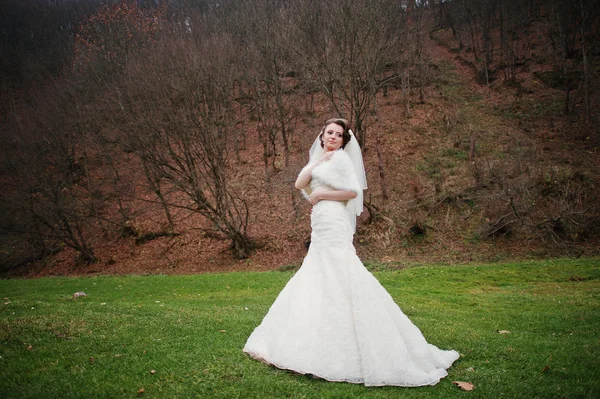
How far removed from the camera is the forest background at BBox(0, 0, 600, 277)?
19.5m

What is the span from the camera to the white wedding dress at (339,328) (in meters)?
4.30

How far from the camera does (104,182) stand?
98.4ft

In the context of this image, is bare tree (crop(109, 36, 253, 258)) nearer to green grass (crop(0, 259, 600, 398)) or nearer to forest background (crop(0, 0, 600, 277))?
forest background (crop(0, 0, 600, 277))

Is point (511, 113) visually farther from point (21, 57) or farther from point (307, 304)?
point (21, 57)

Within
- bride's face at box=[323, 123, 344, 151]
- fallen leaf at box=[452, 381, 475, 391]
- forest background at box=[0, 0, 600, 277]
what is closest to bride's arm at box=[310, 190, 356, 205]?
bride's face at box=[323, 123, 344, 151]

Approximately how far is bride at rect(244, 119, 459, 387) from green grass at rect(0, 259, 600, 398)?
0.18 m

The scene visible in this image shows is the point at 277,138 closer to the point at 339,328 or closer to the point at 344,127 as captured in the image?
the point at 344,127

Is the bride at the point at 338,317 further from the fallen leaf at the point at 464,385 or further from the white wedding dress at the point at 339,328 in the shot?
the fallen leaf at the point at 464,385

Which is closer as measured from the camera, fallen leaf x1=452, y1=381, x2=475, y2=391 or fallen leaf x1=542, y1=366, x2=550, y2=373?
fallen leaf x1=452, y1=381, x2=475, y2=391

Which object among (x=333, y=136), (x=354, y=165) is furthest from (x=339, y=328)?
(x=333, y=136)

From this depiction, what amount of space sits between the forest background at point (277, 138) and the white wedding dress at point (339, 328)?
13.5 m

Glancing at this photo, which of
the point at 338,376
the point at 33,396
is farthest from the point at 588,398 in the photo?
the point at 33,396

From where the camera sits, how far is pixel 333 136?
5332mm

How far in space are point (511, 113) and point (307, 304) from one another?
1181 inches
